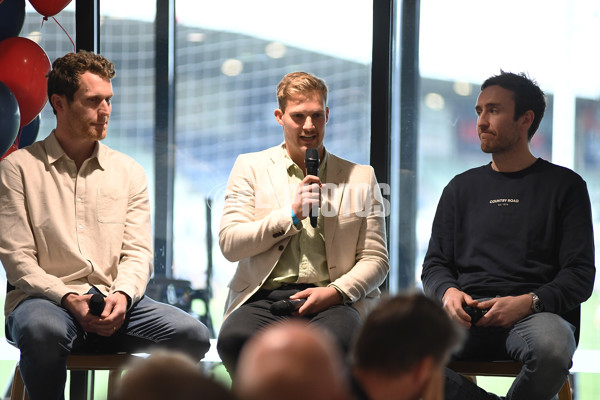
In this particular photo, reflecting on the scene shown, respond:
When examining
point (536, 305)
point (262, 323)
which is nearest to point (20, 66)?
point (262, 323)

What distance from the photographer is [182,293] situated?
4137 millimetres

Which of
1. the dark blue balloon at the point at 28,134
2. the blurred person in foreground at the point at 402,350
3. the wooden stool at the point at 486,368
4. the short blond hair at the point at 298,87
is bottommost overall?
the wooden stool at the point at 486,368

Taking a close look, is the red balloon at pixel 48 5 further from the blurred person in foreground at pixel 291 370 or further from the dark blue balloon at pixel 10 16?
the blurred person in foreground at pixel 291 370

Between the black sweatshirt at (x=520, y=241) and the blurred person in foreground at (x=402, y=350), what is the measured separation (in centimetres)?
142

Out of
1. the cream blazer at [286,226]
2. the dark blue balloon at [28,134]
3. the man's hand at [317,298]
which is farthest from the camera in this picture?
the dark blue balloon at [28,134]

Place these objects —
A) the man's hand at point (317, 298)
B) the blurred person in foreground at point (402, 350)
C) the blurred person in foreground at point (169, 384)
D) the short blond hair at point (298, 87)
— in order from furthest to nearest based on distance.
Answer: the short blond hair at point (298, 87), the man's hand at point (317, 298), the blurred person in foreground at point (402, 350), the blurred person in foreground at point (169, 384)

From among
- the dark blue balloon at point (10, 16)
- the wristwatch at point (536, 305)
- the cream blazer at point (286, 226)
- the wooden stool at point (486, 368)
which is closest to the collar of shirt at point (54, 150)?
the dark blue balloon at point (10, 16)

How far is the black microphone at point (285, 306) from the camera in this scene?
298cm

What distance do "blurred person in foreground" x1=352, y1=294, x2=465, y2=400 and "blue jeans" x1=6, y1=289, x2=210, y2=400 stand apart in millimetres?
1522

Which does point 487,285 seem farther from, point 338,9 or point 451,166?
point 338,9

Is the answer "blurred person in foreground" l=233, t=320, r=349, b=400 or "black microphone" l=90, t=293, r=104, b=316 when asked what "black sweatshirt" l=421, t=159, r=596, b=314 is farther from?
"blurred person in foreground" l=233, t=320, r=349, b=400

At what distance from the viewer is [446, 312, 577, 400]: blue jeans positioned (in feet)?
9.13

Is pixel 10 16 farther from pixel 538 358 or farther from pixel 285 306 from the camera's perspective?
pixel 538 358

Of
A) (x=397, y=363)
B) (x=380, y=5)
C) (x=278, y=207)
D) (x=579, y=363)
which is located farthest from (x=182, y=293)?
(x=397, y=363)
